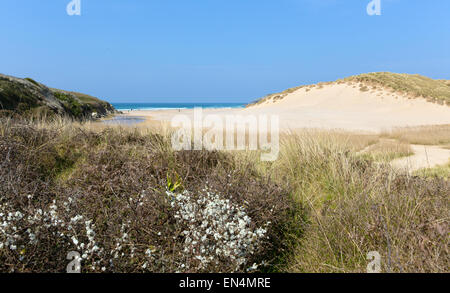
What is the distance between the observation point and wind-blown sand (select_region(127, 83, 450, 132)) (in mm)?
22641

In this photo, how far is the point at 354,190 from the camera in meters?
4.12

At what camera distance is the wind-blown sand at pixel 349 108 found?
22641mm

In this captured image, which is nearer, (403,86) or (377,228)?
(377,228)

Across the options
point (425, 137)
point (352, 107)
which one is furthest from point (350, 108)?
point (425, 137)

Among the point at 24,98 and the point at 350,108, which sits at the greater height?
the point at 350,108

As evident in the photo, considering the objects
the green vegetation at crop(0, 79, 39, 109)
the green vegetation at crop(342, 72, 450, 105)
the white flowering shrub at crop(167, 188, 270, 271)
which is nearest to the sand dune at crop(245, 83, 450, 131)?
the green vegetation at crop(342, 72, 450, 105)

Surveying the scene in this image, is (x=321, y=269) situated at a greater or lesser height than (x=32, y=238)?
lesser

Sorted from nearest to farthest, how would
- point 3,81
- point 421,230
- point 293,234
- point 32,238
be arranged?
point 32,238, point 421,230, point 293,234, point 3,81

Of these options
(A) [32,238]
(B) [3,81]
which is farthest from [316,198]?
(B) [3,81]

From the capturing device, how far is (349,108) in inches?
1136

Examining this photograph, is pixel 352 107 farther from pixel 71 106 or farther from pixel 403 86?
pixel 71 106

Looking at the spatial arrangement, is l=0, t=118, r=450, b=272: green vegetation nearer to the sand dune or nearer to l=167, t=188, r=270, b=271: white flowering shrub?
l=167, t=188, r=270, b=271: white flowering shrub
